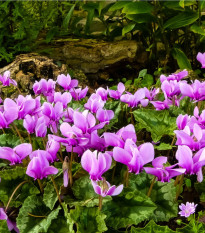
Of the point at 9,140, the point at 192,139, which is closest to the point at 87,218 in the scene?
the point at 192,139

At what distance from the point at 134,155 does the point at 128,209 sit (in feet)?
1.02

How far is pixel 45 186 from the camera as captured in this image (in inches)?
68.1

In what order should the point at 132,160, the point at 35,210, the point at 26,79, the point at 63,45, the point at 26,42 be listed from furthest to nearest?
the point at 63,45 → the point at 26,42 → the point at 26,79 → the point at 35,210 → the point at 132,160

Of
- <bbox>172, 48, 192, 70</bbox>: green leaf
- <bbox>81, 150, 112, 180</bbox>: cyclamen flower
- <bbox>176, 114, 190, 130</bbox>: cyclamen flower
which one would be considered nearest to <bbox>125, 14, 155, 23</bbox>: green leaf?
<bbox>172, 48, 192, 70</bbox>: green leaf

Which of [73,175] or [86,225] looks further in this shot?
[73,175]

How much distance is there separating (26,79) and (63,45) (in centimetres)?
204

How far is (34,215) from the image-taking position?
1574 millimetres

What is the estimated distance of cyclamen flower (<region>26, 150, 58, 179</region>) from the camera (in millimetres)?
1392

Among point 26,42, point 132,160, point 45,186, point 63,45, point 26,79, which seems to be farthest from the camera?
point 63,45

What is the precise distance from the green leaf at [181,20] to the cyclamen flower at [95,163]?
12.3 ft

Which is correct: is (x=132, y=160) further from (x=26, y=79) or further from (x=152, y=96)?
(x=26, y=79)

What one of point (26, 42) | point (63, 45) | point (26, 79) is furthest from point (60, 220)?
point (63, 45)

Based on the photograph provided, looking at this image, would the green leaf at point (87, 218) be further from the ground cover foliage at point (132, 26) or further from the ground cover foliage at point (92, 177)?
the ground cover foliage at point (132, 26)

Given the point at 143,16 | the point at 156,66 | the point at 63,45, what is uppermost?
the point at 143,16
